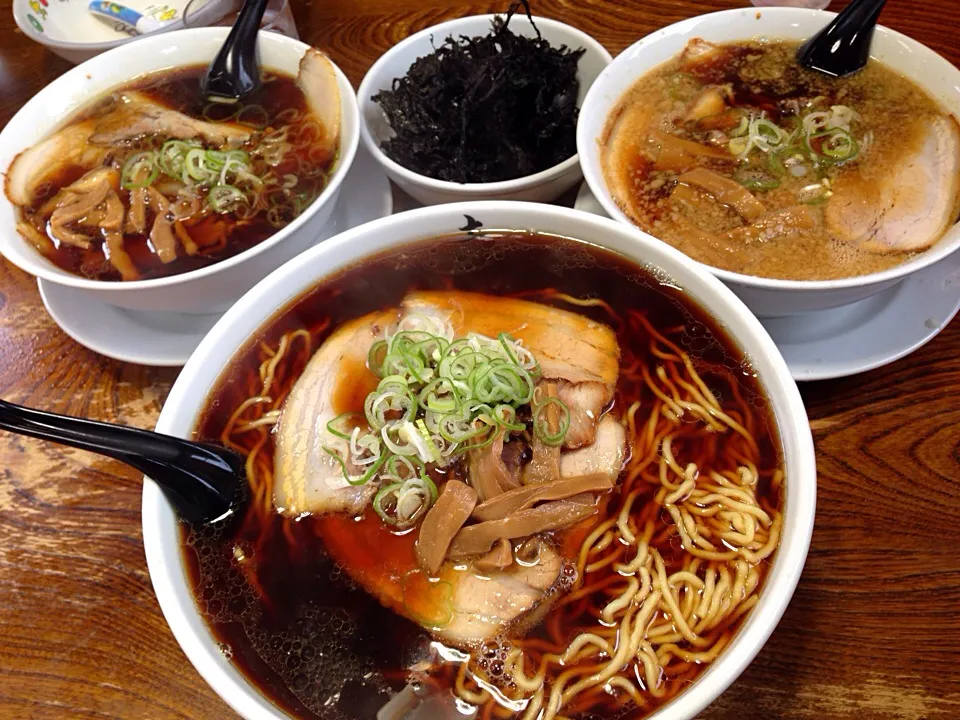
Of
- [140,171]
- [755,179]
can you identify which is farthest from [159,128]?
[755,179]

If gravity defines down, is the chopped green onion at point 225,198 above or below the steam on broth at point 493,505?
above

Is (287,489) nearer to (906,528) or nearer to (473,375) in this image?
(473,375)

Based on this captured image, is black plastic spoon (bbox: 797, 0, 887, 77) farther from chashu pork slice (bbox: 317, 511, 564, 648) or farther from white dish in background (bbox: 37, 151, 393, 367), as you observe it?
chashu pork slice (bbox: 317, 511, 564, 648)

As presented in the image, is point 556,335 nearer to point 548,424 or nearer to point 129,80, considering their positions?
point 548,424

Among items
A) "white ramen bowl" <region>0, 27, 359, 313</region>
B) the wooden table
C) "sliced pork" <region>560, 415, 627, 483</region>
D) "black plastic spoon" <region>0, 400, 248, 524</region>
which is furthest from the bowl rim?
"sliced pork" <region>560, 415, 627, 483</region>

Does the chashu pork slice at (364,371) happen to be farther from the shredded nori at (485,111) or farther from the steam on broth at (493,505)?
the shredded nori at (485,111)

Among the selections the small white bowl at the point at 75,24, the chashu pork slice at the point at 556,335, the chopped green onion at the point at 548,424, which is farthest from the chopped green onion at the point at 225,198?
the chopped green onion at the point at 548,424
